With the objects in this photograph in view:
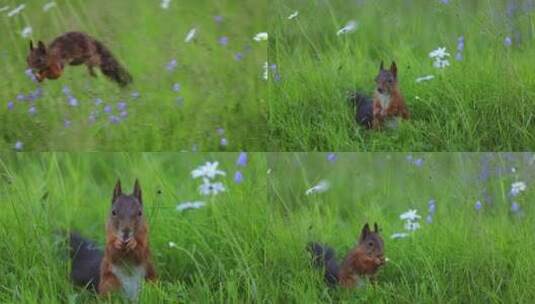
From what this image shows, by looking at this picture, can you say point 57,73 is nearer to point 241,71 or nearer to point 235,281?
point 241,71

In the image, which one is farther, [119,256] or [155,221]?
[155,221]

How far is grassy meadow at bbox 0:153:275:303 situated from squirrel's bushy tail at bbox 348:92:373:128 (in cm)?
57

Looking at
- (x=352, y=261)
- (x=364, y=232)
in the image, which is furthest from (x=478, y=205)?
(x=352, y=261)

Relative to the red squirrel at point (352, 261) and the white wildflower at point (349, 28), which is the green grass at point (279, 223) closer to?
the red squirrel at point (352, 261)

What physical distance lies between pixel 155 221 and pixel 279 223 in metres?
0.65

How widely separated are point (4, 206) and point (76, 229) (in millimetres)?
392

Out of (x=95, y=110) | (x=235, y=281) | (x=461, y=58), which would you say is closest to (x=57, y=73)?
(x=95, y=110)

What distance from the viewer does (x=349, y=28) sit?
5145 millimetres

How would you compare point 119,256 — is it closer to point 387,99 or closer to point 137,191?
point 137,191

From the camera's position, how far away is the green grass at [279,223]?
484 centimetres

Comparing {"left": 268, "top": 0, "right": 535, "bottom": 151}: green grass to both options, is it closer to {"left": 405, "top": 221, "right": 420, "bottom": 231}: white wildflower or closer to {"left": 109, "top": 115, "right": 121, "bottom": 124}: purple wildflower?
{"left": 405, "top": 221, "right": 420, "bottom": 231}: white wildflower

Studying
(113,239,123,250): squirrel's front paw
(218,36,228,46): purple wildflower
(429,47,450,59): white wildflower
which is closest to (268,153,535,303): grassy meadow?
(429,47,450,59): white wildflower

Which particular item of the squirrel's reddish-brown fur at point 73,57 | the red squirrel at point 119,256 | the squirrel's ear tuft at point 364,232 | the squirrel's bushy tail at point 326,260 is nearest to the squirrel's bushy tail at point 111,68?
the squirrel's reddish-brown fur at point 73,57

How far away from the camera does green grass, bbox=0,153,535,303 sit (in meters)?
4.84
